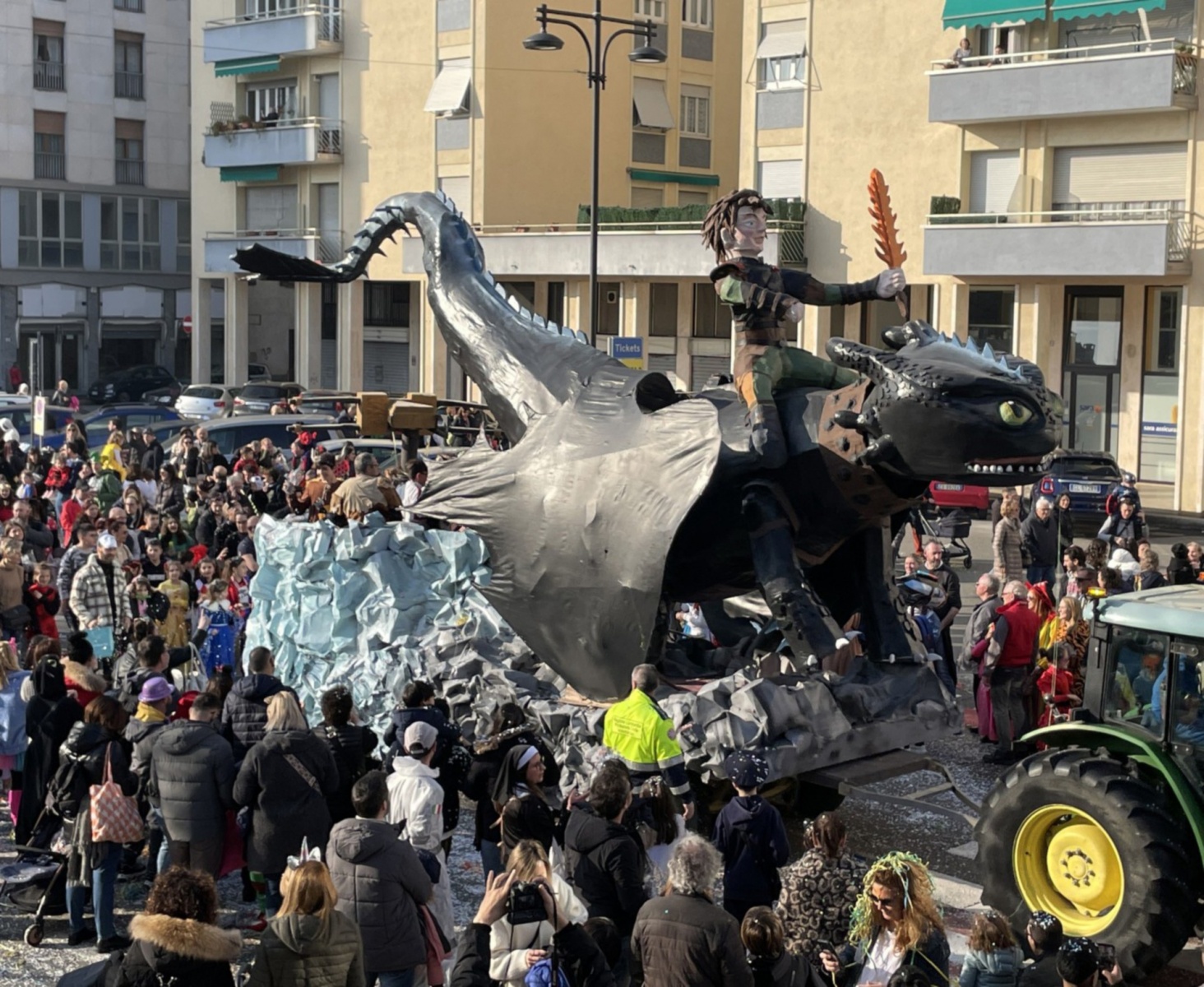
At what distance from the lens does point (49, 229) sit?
4825cm

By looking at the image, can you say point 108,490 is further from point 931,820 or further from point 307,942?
point 307,942

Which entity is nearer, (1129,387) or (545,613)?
(545,613)

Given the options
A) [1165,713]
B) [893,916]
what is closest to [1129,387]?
[1165,713]

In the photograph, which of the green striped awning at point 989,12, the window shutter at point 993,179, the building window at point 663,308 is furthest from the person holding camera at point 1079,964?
the building window at point 663,308

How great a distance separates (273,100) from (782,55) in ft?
53.4

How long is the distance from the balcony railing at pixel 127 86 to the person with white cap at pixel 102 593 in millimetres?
38826

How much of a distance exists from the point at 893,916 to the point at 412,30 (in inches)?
1399

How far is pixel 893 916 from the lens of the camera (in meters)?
5.99

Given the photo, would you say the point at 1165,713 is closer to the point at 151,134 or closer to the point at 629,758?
the point at 629,758

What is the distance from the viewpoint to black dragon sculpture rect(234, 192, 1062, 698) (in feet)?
29.9

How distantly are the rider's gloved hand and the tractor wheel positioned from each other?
2.95m

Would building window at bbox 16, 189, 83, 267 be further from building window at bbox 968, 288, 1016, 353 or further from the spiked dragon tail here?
the spiked dragon tail

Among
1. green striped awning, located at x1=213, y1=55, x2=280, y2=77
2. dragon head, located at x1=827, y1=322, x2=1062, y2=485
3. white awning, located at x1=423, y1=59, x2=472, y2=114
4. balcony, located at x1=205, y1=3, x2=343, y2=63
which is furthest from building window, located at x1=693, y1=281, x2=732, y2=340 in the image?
dragon head, located at x1=827, y1=322, x2=1062, y2=485

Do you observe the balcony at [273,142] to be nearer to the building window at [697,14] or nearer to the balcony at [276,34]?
the balcony at [276,34]
